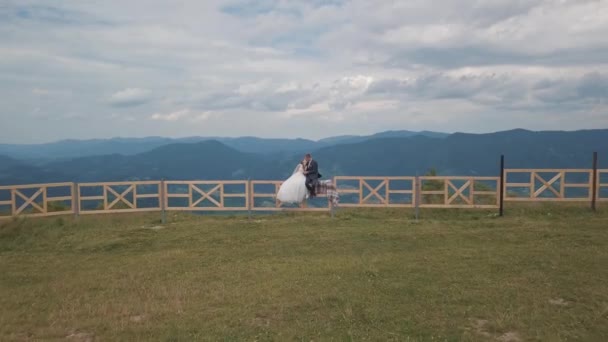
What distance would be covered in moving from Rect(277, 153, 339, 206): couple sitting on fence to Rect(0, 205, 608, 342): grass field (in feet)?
4.78

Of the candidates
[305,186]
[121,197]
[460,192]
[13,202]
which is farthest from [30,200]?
[460,192]

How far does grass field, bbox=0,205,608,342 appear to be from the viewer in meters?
6.27

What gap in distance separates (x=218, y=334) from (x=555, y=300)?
207 inches

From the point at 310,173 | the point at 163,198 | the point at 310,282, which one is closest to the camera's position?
the point at 310,282

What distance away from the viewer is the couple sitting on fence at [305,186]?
16.2 m

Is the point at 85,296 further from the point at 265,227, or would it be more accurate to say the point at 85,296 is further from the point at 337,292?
the point at 265,227

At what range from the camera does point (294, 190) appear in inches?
635

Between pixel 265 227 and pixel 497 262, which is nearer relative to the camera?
pixel 497 262

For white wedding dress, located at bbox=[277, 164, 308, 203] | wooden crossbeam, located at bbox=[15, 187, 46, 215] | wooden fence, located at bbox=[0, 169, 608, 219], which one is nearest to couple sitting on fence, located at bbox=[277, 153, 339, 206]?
white wedding dress, located at bbox=[277, 164, 308, 203]

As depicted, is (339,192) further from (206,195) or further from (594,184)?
(594,184)

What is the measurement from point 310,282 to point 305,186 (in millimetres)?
8034

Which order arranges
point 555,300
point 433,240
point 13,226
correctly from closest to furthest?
point 555,300, point 433,240, point 13,226

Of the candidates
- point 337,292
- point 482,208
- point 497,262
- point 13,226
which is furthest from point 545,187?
point 13,226

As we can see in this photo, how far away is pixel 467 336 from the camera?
588 cm
